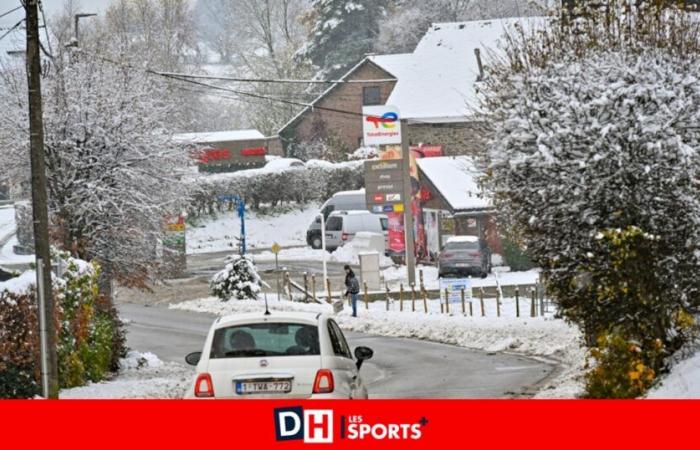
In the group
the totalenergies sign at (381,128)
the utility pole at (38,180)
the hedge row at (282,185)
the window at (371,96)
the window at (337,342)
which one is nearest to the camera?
the window at (337,342)

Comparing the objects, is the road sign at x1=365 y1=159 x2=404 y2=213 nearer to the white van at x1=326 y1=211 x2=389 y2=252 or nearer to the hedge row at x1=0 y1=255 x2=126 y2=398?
the white van at x1=326 y1=211 x2=389 y2=252

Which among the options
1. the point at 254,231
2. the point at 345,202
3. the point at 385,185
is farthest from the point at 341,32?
the point at 385,185

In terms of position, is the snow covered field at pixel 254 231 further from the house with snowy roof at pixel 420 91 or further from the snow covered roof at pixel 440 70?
the snow covered roof at pixel 440 70

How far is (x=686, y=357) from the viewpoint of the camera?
17391mm

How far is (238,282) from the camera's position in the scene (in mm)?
41906

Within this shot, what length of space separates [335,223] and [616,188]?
41.6 metres

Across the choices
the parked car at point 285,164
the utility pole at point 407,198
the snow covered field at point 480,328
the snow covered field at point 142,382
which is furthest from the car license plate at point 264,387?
the parked car at point 285,164

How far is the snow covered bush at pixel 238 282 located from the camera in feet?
137

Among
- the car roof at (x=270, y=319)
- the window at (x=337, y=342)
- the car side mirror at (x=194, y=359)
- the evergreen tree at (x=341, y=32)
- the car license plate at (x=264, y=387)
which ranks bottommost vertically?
the car license plate at (x=264, y=387)

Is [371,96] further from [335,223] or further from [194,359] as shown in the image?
[194,359]
